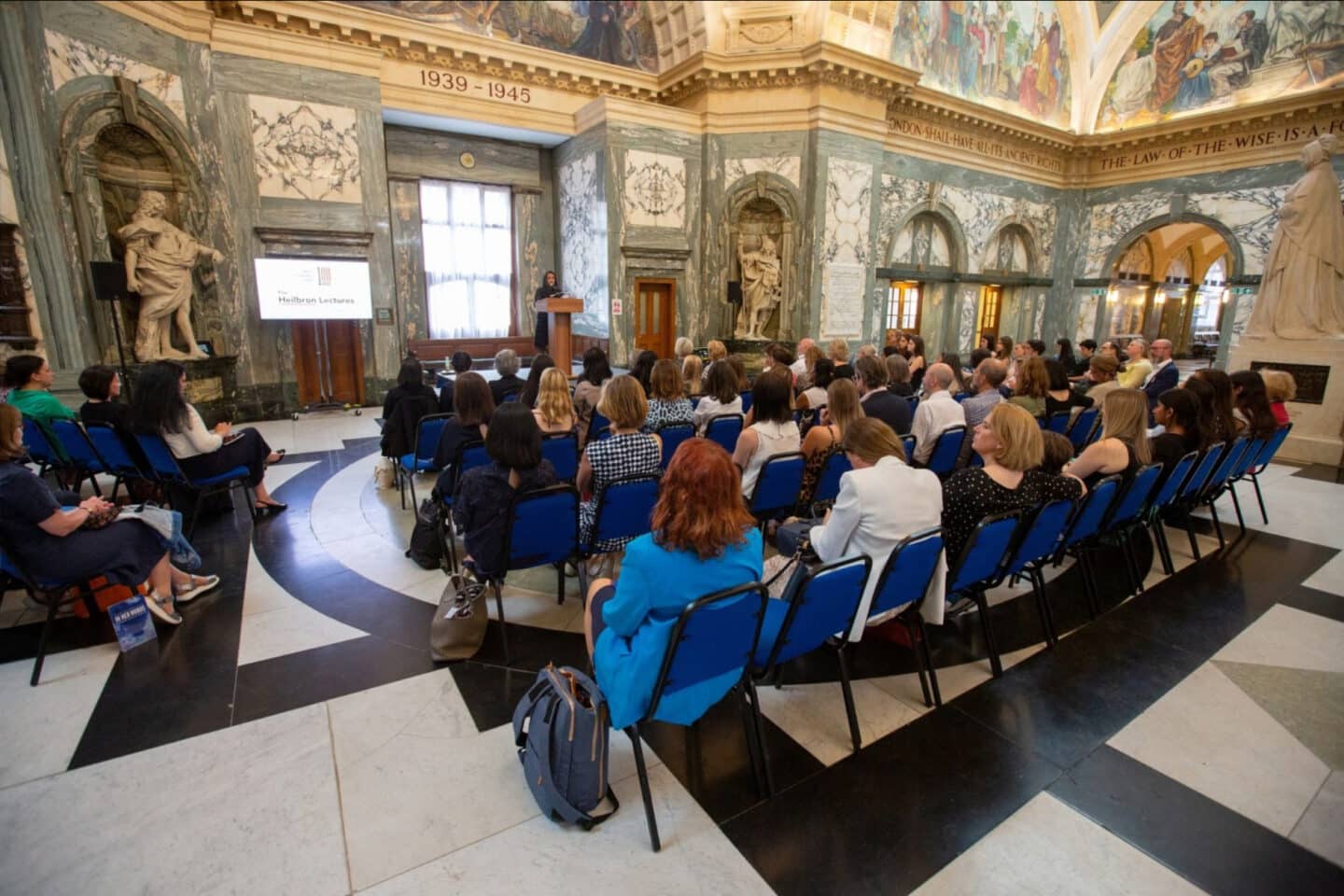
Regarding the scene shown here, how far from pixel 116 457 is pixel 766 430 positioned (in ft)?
15.2

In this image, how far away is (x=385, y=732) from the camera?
2.47 metres

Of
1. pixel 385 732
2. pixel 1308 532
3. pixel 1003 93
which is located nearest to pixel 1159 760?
pixel 385 732

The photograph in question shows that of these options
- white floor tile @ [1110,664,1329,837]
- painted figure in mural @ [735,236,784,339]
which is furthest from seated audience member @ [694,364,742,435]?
painted figure in mural @ [735,236,784,339]

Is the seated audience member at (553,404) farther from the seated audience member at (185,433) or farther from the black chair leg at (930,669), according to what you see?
the black chair leg at (930,669)

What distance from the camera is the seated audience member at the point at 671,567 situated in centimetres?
183

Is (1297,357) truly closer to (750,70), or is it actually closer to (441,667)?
(750,70)

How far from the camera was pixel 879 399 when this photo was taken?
15.2 feet

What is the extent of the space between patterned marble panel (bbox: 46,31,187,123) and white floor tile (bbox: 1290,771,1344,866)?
11117 millimetres

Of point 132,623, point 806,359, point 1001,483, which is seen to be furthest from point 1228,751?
point 132,623

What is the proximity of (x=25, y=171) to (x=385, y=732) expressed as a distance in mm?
7830

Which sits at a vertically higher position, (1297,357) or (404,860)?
(1297,357)

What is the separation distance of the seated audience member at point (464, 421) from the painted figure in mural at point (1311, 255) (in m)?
9.15

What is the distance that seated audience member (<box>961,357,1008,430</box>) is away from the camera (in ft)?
16.4

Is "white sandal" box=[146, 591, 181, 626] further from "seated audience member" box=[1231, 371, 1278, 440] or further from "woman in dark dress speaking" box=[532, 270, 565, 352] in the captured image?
"woman in dark dress speaking" box=[532, 270, 565, 352]
